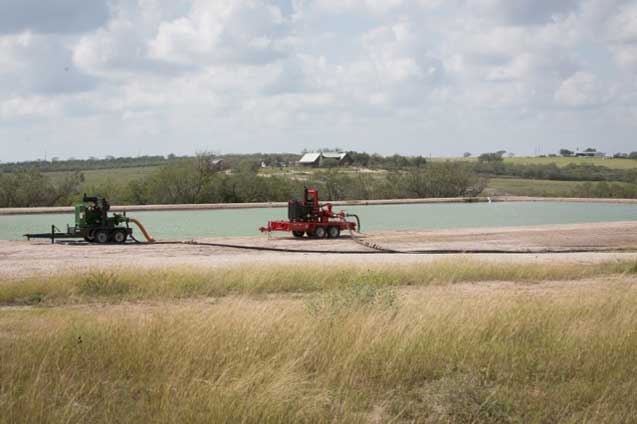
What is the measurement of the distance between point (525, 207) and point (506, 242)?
33.7 meters

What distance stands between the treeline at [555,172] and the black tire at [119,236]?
85.8 meters

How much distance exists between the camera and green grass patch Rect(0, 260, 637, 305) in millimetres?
15062

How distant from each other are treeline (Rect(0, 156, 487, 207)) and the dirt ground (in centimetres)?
3422

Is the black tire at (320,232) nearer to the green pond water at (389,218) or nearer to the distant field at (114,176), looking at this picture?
the green pond water at (389,218)

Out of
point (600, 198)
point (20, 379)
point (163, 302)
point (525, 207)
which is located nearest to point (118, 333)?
point (20, 379)

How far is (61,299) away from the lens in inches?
583

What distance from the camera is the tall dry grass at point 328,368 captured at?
19.4 feet

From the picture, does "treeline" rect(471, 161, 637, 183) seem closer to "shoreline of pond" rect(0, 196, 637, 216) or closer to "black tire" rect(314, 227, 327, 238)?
"shoreline of pond" rect(0, 196, 637, 216)

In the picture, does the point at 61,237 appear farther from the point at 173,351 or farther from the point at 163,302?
the point at 173,351

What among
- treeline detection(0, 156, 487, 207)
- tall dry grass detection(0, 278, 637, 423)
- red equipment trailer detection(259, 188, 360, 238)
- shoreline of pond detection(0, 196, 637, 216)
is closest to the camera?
tall dry grass detection(0, 278, 637, 423)

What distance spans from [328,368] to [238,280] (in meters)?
9.59

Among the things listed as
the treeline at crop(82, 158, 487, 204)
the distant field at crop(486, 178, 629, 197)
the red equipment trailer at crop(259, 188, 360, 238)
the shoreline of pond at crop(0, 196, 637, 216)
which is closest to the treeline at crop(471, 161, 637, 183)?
the distant field at crop(486, 178, 629, 197)

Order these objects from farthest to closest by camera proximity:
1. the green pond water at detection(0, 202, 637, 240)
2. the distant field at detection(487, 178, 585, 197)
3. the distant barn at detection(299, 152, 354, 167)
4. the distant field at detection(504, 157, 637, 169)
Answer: the distant field at detection(504, 157, 637, 169)
the distant barn at detection(299, 152, 354, 167)
the distant field at detection(487, 178, 585, 197)
the green pond water at detection(0, 202, 637, 240)

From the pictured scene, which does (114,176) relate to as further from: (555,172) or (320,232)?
(320,232)
